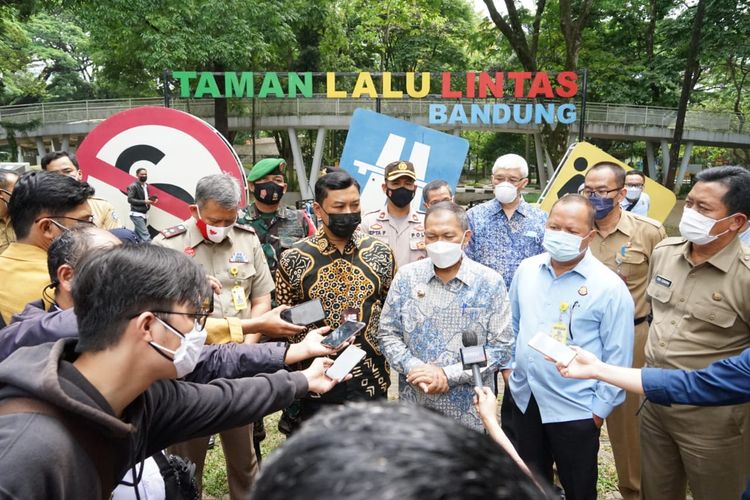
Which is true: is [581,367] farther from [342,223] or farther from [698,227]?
[342,223]

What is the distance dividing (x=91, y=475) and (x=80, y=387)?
9.2 inches

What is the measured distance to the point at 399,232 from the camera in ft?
14.1

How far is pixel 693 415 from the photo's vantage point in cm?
262

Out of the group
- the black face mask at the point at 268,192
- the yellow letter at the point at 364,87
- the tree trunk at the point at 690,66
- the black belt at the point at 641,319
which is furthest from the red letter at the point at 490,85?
the black belt at the point at 641,319

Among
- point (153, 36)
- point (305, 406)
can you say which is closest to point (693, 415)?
point (305, 406)

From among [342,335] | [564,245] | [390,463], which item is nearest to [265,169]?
[342,335]

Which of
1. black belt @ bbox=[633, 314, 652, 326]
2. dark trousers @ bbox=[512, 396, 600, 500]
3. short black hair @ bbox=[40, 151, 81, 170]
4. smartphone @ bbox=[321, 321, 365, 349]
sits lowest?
dark trousers @ bbox=[512, 396, 600, 500]

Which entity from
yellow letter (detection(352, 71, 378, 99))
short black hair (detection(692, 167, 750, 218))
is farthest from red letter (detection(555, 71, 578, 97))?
short black hair (detection(692, 167, 750, 218))

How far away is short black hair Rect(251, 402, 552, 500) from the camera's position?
600 mm

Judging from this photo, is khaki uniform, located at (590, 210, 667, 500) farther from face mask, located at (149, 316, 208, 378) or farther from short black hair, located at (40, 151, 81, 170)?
short black hair, located at (40, 151, 81, 170)

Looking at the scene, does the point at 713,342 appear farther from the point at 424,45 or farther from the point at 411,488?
the point at 424,45

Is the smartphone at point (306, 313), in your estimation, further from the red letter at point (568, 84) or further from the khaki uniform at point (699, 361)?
the red letter at point (568, 84)

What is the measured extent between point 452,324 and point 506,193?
5.28 ft

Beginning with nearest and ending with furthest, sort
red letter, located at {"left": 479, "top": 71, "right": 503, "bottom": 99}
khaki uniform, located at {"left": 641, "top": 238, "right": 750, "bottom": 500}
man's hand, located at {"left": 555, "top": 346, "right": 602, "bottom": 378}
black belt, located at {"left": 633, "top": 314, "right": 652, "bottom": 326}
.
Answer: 1. man's hand, located at {"left": 555, "top": 346, "right": 602, "bottom": 378}
2. khaki uniform, located at {"left": 641, "top": 238, "right": 750, "bottom": 500}
3. black belt, located at {"left": 633, "top": 314, "right": 652, "bottom": 326}
4. red letter, located at {"left": 479, "top": 71, "right": 503, "bottom": 99}
